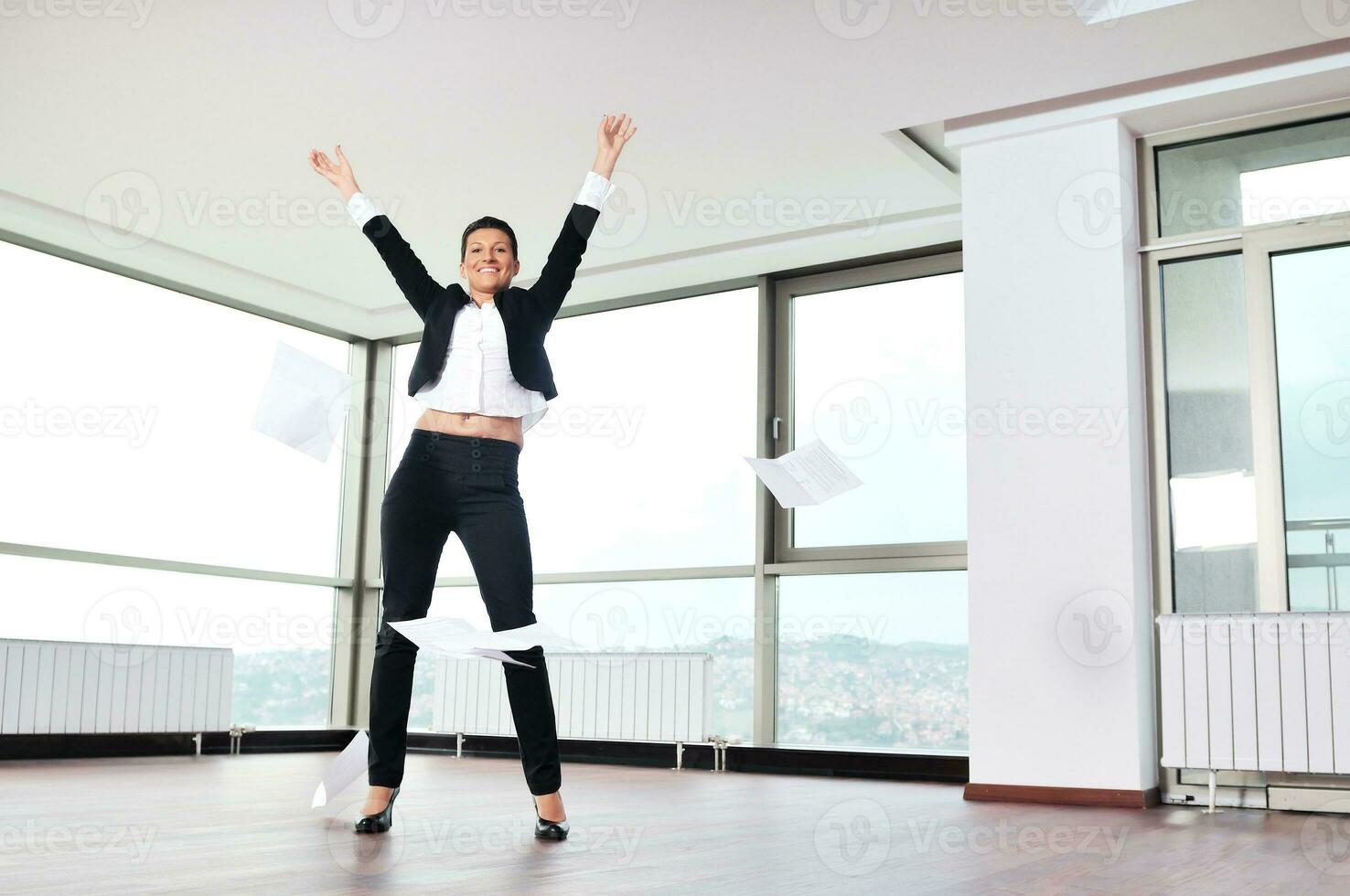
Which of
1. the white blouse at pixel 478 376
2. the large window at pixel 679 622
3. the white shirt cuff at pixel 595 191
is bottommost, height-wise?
the large window at pixel 679 622

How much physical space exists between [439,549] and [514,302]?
0.56 metres

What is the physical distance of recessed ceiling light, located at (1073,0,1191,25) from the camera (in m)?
3.69

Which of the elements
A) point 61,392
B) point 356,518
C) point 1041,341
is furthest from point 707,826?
point 356,518

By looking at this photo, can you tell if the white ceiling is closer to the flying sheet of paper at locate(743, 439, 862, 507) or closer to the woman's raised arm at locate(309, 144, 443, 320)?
the woman's raised arm at locate(309, 144, 443, 320)

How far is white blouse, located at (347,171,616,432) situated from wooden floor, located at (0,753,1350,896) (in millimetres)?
901

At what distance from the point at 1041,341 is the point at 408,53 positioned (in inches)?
94.6

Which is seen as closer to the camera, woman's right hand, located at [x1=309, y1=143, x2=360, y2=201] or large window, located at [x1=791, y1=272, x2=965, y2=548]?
woman's right hand, located at [x1=309, y1=143, x2=360, y2=201]

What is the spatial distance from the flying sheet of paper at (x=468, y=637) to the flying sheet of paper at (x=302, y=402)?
68cm

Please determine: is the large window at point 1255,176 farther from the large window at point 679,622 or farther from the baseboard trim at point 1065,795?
the large window at point 679,622

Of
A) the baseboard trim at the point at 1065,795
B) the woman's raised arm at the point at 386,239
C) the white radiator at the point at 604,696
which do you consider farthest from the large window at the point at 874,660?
the woman's raised arm at the point at 386,239

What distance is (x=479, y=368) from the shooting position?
2.57 m

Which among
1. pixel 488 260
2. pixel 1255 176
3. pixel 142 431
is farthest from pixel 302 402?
pixel 142 431

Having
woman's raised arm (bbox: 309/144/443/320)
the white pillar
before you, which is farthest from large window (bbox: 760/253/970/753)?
woman's raised arm (bbox: 309/144/443/320)

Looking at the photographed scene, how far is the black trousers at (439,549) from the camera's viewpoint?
247 centimetres
